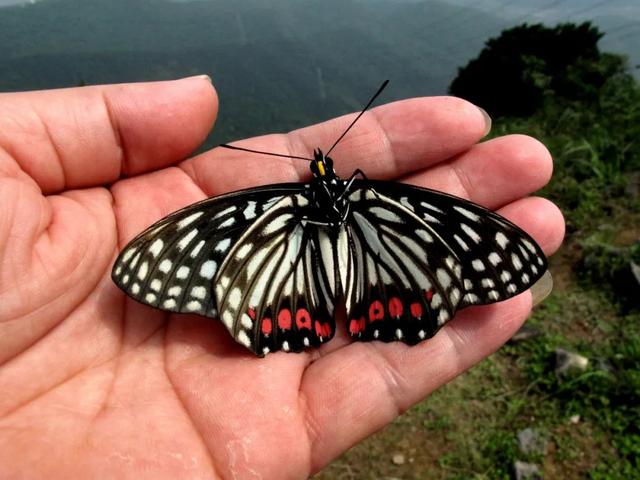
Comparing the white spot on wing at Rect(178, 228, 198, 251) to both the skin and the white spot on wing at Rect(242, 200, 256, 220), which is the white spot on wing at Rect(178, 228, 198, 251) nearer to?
the white spot on wing at Rect(242, 200, 256, 220)

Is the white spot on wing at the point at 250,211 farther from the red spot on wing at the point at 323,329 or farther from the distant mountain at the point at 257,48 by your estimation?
the distant mountain at the point at 257,48

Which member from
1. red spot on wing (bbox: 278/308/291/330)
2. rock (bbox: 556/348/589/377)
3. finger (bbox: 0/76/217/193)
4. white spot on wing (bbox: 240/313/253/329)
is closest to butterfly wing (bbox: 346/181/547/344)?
red spot on wing (bbox: 278/308/291/330)

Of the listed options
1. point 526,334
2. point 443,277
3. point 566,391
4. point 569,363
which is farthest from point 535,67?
point 443,277

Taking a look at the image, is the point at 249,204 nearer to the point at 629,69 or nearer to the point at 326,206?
the point at 326,206

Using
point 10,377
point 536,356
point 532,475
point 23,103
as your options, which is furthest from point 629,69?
point 10,377

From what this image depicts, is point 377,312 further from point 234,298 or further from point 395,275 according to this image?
point 234,298

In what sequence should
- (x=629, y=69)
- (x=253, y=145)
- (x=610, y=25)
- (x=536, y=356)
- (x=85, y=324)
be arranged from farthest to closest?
(x=610, y=25)
(x=629, y=69)
(x=536, y=356)
(x=253, y=145)
(x=85, y=324)
